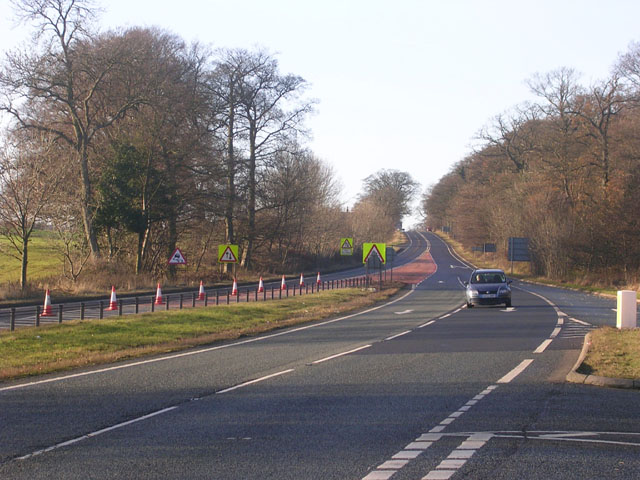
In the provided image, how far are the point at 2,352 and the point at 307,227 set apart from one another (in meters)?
55.8

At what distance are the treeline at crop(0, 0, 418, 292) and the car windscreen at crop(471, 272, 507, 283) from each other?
1945 centimetres

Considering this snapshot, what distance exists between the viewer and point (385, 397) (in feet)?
30.9

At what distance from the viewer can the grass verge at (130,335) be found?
13539 mm

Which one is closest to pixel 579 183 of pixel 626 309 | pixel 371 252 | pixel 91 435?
pixel 371 252

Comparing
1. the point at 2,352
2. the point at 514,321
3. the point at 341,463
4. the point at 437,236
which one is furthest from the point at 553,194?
the point at 437,236

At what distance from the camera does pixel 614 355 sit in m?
12.5

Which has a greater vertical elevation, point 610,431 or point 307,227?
point 307,227

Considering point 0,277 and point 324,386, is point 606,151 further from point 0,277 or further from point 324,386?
point 324,386

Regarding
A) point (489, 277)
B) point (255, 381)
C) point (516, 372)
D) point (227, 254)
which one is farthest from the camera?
point (227, 254)

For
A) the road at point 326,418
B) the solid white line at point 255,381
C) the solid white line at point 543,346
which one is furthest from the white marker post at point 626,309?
the solid white line at point 255,381

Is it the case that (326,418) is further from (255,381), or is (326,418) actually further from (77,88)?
(77,88)

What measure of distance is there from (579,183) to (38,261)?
145 feet

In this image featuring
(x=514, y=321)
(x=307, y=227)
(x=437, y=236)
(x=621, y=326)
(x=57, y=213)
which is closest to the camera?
(x=621, y=326)

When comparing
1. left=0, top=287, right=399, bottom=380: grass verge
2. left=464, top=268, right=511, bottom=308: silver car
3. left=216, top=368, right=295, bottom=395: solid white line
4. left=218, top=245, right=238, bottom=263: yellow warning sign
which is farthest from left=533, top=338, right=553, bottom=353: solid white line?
left=218, top=245, right=238, bottom=263: yellow warning sign
